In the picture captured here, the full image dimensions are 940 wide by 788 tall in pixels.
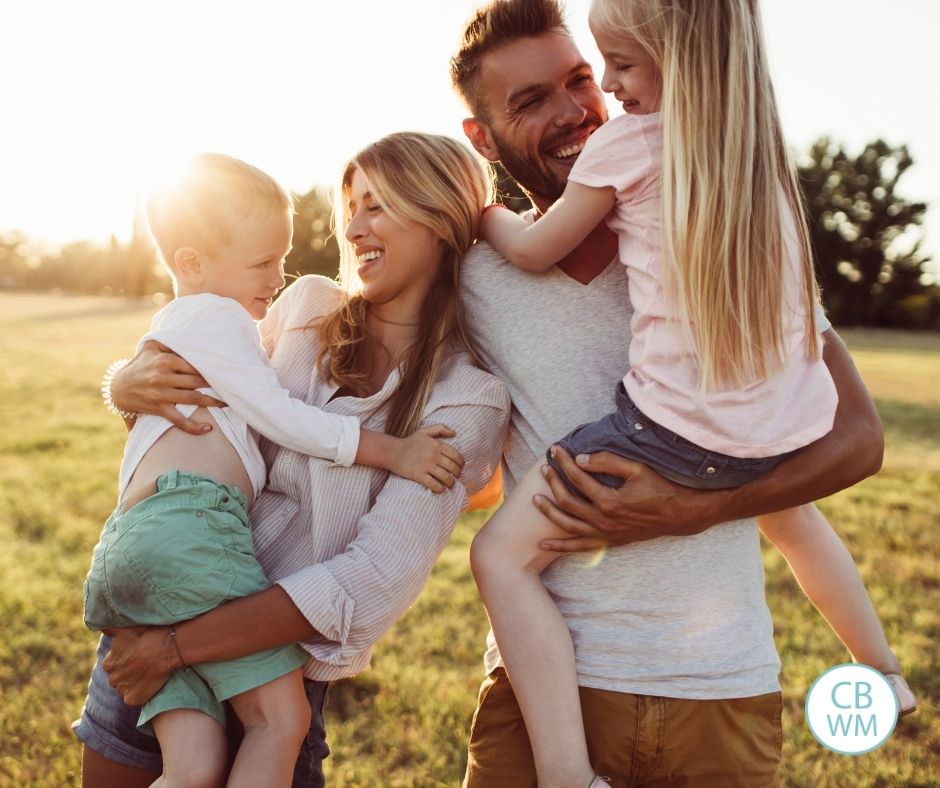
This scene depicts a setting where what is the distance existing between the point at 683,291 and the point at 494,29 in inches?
46.7

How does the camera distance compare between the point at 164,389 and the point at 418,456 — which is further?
the point at 164,389

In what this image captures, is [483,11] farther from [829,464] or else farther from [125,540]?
[125,540]

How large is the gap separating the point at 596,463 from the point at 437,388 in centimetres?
47

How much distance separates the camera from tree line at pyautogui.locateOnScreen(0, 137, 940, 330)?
43031 mm

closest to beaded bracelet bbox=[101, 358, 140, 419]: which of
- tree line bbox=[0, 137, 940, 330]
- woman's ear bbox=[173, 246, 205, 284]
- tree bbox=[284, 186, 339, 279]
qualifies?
woman's ear bbox=[173, 246, 205, 284]

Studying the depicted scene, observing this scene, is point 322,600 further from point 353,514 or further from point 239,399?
point 239,399

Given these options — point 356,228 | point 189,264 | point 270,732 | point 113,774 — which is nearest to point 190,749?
point 270,732

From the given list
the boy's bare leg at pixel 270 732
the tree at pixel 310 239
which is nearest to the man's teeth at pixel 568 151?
the boy's bare leg at pixel 270 732

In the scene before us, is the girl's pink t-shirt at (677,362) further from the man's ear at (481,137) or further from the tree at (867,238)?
the tree at (867,238)

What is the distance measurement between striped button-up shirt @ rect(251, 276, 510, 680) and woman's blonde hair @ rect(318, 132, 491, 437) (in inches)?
1.6

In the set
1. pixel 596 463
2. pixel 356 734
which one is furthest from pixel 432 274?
pixel 356 734

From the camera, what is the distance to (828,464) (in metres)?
1.99

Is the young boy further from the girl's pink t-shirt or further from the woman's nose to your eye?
the girl's pink t-shirt

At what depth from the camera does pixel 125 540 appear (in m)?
1.93
